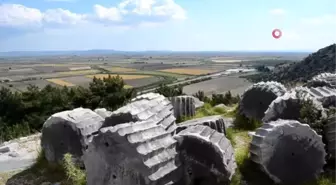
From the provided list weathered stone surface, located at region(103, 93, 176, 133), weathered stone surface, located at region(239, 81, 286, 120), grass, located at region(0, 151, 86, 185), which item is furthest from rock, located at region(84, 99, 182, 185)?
weathered stone surface, located at region(239, 81, 286, 120)

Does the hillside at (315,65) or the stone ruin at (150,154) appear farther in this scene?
the hillside at (315,65)

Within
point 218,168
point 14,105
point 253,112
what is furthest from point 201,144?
point 14,105

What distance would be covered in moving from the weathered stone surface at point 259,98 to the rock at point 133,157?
267 inches

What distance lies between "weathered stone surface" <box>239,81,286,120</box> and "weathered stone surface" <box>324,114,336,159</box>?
4.09 meters

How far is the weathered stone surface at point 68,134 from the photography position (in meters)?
11.0

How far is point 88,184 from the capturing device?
8320mm

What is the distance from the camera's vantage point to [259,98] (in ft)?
48.1

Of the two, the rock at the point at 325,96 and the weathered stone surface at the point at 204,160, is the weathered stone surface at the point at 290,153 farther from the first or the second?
the rock at the point at 325,96

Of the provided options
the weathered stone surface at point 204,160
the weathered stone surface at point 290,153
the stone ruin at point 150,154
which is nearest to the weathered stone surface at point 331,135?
the weathered stone surface at point 290,153

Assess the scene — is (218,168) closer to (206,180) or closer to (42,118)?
(206,180)

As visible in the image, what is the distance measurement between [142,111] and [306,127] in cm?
397

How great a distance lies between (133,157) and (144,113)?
8.40 feet

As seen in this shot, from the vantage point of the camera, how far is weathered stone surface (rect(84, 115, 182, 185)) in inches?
296

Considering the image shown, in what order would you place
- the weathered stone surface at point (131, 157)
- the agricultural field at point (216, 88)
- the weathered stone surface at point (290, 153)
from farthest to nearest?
the agricultural field at point (216, 88), the weathered stone surface at point (290, 153), the weathered stone surface at point (131, 157)
